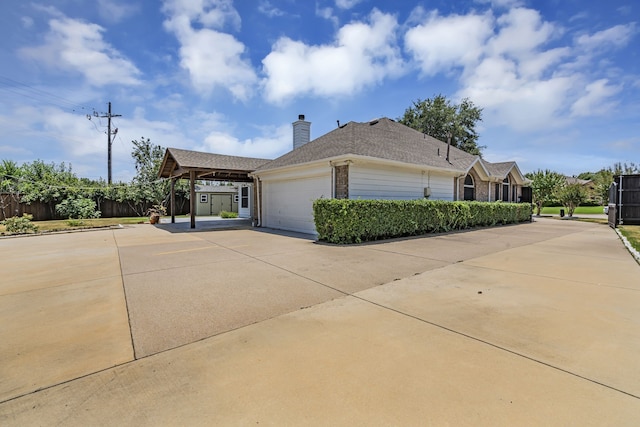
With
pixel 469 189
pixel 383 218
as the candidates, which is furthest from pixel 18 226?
pixel 469 189

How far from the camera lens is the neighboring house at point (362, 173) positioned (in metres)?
11.2

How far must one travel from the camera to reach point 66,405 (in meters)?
2.05

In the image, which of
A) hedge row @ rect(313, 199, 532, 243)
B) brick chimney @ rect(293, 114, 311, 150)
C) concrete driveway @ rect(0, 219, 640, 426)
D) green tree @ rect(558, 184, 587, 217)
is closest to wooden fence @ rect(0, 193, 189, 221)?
brick chimney @ rect(293, 114, 311, 150)

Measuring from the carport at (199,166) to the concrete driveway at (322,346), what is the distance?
8900 mm

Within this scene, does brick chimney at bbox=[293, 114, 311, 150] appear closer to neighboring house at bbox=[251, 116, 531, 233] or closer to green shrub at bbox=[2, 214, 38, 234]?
neighboring house at bbox=[251, 116, 531, 233]

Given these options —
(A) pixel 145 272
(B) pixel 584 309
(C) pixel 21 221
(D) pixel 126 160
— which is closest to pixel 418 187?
(B) pixel 584 309

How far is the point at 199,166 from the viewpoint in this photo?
14.2m

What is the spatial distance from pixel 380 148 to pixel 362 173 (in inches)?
85.4

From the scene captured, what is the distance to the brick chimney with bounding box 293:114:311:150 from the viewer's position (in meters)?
18.0

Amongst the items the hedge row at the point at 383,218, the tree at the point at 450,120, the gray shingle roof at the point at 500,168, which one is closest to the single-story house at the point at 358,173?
the gray shingle roof at the point at 500,168

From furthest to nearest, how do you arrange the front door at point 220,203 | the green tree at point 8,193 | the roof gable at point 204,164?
the front door at point 220,203, the green tree at point 8,193, the roof gable at point 204,164

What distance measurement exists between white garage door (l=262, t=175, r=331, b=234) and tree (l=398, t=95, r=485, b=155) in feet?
67.4

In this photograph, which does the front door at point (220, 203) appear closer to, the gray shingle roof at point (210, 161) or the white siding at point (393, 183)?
the gray shingle roof at point (210, 161)

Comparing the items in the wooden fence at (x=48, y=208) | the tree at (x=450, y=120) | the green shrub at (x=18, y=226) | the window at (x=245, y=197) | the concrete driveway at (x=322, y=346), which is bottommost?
the concrete driveway at (x=322, y=346)
